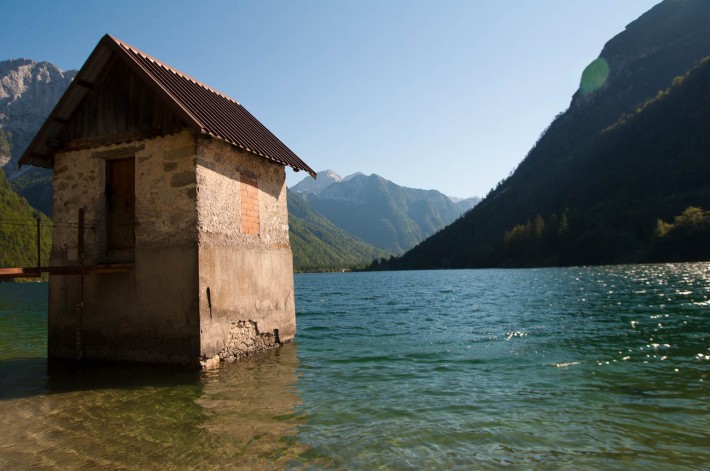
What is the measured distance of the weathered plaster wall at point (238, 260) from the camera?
10.5 metres

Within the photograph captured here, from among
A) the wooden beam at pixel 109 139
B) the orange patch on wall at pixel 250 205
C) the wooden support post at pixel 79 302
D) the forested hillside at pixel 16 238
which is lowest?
the wooden support post at pixel 79 302

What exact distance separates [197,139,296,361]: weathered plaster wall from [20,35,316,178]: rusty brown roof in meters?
0.43

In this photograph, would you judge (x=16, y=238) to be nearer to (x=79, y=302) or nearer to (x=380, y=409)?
(x=79, y=302)

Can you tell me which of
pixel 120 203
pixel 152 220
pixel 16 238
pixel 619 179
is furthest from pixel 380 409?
pixel 619 179

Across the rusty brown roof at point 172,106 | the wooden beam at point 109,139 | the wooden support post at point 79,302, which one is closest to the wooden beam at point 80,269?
the wooden support post at point 79,302

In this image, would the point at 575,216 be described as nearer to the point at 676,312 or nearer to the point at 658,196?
the point at 658,196

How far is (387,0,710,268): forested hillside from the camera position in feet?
357

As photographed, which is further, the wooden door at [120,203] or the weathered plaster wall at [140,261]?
the wooden door at [120,203]

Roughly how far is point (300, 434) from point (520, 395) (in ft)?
15.1

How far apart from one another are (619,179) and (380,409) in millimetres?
145459

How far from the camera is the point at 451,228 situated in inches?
7008

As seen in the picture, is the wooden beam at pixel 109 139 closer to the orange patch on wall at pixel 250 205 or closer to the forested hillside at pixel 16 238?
the orange patch on wall at pixel 250 205

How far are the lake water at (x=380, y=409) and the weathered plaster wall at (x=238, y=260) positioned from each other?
770 millimetres

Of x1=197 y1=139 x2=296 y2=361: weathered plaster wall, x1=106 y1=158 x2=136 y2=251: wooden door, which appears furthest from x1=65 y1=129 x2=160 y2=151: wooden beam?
x1=197 y1=139 x2=296 y2=361: weathered plaster wall
